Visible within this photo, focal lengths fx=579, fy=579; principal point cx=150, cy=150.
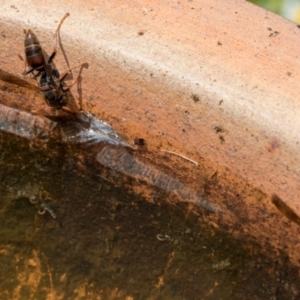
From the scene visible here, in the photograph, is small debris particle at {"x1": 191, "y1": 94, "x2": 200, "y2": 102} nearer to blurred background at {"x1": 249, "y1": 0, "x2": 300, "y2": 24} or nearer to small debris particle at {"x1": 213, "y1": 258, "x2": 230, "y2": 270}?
small debris particle at {"x1": 213, "y1": 258, "x2": 230, "y2": 270}

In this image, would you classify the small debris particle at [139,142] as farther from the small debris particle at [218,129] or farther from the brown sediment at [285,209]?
the brown sediment at [285,209]

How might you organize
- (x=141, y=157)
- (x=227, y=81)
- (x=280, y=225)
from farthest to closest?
(x=141, y=157), (x=280, y=225), (x=227, y=81)

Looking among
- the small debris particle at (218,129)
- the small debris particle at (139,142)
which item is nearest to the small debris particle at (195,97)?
the small debris particle at (218,129)

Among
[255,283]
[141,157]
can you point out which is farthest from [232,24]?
[255,283]

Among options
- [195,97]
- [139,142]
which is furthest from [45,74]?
[195,97]

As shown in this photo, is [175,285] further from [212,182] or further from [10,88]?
[10,88]

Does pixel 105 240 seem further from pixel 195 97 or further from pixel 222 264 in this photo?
pixel 195 97

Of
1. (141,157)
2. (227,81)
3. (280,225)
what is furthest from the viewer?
(141,157)
